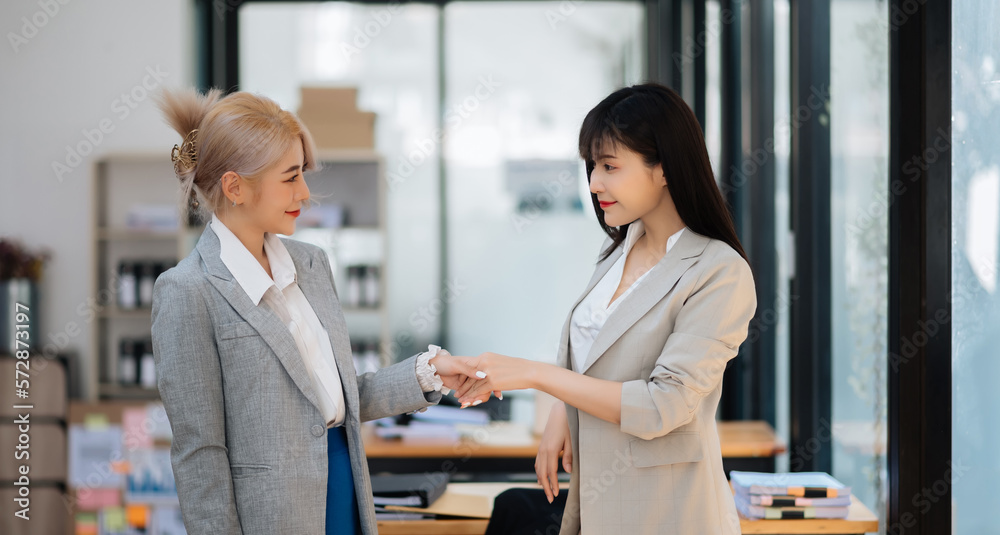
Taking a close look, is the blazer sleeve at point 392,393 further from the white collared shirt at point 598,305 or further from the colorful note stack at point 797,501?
the colorful note stack at point 797,501

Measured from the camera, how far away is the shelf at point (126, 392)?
4.75 metres

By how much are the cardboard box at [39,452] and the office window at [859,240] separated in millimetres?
3927

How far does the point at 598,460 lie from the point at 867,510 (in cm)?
114

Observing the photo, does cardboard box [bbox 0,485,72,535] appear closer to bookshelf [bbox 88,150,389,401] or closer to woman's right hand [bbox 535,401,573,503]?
bookshelf [bbox 88,150,389,401]

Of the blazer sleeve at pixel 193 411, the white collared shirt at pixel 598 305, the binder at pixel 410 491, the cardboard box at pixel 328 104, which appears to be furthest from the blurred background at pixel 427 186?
the blazer sleeve at pixel 193 411

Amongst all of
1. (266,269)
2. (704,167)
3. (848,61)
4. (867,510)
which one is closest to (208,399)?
(266,269)

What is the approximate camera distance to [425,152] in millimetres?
5312

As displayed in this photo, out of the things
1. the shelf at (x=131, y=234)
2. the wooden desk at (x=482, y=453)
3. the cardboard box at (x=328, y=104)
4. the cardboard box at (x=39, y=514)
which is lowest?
the cardboard box at (x=39, y=514)

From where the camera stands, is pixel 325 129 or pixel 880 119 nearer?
pixel 880 119

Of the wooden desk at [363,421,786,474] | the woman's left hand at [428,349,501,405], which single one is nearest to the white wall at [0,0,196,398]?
the wooden desk at [363,421,786,474]

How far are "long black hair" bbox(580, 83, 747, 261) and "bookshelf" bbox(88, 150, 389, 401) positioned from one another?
3201 mm

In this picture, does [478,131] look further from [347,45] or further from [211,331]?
[211,331]

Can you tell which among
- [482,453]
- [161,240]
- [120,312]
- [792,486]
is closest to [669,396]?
[792,486]

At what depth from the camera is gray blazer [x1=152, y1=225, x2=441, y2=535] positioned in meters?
1.49
